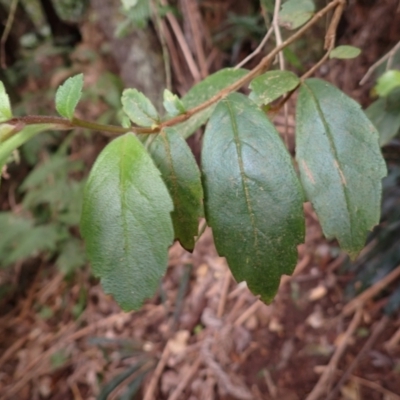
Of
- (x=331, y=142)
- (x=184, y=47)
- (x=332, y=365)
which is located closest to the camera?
(x=331, y=142)

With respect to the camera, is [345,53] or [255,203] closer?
[255,203]

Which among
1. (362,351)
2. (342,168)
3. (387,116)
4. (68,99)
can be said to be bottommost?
(362,351)

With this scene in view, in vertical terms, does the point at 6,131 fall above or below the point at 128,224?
above

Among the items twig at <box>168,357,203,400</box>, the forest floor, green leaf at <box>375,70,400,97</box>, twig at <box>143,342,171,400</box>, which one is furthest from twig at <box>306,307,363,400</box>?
green leaf at <box>375,70,400,97</box>

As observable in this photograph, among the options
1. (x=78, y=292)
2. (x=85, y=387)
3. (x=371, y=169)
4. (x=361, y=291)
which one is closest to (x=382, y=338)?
(x=361, y=291)

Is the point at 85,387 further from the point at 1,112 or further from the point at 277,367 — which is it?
the point at 1,112

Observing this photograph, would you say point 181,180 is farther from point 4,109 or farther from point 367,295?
point 367,295

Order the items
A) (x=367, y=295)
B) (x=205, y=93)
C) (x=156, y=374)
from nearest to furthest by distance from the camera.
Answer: (x=205, y=93) → (x=367, y=295) → (x=156, y=374)

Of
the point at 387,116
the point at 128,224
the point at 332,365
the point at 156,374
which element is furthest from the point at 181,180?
the point at 156,374
